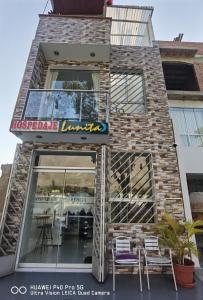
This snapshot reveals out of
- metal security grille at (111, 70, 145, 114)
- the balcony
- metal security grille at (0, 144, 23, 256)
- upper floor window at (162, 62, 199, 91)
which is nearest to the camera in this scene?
metal security grille at (0, 144, 23, 256)

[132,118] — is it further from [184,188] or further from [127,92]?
[184,188]

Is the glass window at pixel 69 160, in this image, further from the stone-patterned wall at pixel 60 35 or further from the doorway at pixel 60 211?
the stone-patterned wall at pixel 60 35

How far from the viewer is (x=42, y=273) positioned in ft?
15.4

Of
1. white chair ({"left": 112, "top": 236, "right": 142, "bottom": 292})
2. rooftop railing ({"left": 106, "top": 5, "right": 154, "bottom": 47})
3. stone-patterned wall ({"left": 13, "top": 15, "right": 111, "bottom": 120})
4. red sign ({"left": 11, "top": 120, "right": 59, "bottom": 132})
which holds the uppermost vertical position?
rooftop railing ({"left": 106, "top": 5, "right": 154, "bottom": 47})

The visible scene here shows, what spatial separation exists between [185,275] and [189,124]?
18.2ft

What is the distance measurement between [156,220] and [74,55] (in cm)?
675

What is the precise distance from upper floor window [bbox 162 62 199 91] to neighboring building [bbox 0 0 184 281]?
291 cm

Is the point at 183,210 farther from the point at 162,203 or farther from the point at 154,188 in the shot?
the point at 154,188

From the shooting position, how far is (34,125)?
17.5ft

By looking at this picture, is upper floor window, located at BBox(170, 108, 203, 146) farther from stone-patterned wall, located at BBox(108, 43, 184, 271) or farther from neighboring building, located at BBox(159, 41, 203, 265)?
stone-patterned wall, located at BBox(108, 43, 184, 271)

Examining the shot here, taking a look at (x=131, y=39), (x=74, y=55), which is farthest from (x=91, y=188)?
(x=131, y=39)

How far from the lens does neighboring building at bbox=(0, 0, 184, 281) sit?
5293 millimetres

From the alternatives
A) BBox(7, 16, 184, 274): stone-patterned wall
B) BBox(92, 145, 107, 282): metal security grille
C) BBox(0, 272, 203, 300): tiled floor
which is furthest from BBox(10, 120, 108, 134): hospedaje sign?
BBox(0, 272, 203, 300): tiled floor

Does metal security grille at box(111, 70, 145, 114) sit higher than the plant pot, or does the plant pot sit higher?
metal security grille at box(111, 70, 145, 114)
